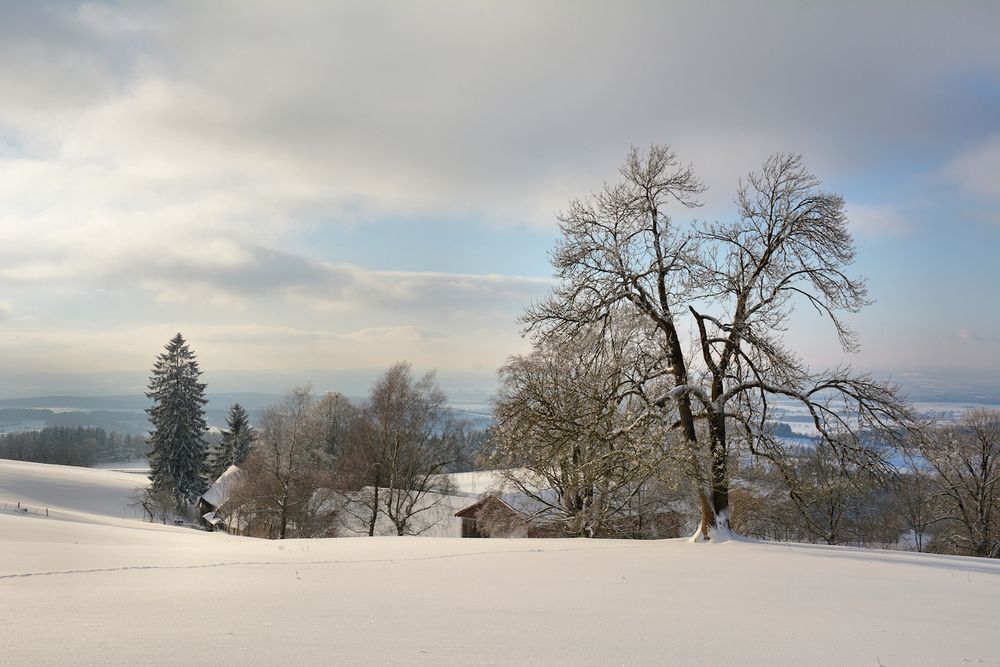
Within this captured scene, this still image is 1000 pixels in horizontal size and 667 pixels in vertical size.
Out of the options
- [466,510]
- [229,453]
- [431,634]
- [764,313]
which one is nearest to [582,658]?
[431,634]

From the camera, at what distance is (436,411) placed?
35969 mm

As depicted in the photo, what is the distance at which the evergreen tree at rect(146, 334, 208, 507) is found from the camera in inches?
1937

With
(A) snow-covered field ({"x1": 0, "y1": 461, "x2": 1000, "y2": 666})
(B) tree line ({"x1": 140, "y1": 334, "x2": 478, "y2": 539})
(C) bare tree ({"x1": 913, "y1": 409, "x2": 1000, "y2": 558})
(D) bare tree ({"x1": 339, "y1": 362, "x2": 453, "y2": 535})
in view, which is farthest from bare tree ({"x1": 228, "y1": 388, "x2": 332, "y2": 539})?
(C) bare tree ({"x1": 913, "y1": 409, "x2": 1000, "y2": 558})

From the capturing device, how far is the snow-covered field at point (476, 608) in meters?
4.11

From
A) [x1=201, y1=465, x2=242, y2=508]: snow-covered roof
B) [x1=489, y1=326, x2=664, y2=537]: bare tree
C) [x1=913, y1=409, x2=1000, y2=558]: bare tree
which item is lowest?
[x1=201, y1=465, x2=242, y2=508]: snow-covered roof

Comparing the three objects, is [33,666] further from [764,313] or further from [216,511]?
[216,511]

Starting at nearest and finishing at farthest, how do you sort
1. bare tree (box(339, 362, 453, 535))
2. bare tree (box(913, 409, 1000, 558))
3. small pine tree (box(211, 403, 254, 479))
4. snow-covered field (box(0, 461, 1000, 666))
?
snow-covered field (box(0, 461, 1000, 666)), bare tree (box(913, 409, 1000, 558)), bare tree (box(339, 362, 453, 535)), small pine tree (box(211, 403, 254, 479))

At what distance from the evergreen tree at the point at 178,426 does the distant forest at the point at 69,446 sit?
4212cm

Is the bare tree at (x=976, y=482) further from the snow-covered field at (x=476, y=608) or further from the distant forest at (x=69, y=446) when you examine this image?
the distant forest at (x=69, y=446)

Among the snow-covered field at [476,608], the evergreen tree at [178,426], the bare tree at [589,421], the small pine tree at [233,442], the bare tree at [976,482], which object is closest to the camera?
the snow-covered field at [476,608]

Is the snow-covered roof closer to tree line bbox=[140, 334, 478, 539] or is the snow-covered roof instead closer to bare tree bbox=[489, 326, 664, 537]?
tree line bbox=[140, 334, 478, 539]

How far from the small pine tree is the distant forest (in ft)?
105

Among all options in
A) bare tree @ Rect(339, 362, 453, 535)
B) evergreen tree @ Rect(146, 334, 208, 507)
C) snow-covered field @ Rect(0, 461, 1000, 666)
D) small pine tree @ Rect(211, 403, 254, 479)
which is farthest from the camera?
small pine tree @ Rect(211, 403, 254, 479)

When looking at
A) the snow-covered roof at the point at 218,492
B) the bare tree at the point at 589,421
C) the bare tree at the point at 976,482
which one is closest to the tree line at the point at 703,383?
the bare tree at the point at 589,421
